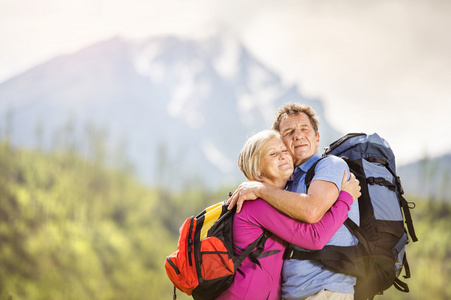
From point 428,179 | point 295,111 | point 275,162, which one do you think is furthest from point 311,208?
point 428,179

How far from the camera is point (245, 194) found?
2.38 m

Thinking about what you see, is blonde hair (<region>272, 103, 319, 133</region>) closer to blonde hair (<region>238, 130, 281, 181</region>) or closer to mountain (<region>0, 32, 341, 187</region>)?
blonde hair (<region>238, 130, 281, 181</region>)

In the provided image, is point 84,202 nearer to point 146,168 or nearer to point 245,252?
point 146,168

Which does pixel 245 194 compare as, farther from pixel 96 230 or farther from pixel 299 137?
pixel 96 230

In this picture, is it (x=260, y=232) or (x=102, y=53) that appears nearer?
(x=260, y=232)

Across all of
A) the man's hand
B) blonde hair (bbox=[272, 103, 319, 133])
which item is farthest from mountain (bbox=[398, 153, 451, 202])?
the man's hand

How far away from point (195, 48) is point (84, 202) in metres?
23.6

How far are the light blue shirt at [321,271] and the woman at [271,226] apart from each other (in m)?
0.06

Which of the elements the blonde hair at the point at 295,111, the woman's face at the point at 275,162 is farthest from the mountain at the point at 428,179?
Result: the woman's face at the point at 275,162

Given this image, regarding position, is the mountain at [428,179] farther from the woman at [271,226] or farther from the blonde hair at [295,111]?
the woman at [271,226]

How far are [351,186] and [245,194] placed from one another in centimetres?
60

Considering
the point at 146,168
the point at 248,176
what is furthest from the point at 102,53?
the point at 248,176

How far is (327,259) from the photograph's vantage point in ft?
7.82

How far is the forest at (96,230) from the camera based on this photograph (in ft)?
92.3
